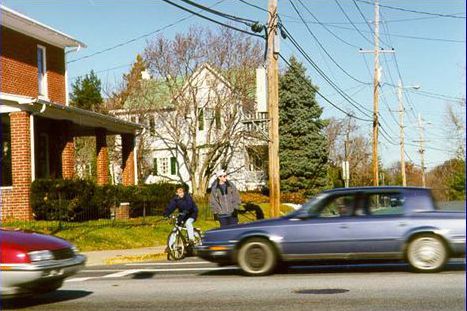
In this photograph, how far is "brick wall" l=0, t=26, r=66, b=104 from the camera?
2380 cm

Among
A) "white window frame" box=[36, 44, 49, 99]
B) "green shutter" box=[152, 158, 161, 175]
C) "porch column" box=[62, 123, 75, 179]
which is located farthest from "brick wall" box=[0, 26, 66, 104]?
"green shutter" box=[152, 158, 161, 175]

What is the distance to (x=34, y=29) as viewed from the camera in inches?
987

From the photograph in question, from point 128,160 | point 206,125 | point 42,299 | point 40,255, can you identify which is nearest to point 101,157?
point 128,160

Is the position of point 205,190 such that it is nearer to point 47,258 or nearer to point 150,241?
point 150,241

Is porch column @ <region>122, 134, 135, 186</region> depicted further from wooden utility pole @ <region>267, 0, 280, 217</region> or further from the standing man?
the standing man

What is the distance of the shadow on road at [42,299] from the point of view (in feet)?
29.1

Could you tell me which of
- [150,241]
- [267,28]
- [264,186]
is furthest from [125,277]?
[264,186]

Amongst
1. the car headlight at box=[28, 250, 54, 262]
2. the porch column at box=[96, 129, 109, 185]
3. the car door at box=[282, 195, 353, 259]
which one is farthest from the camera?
the porch column at box=[96, 129, 109, 185]

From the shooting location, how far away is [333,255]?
1114 cm

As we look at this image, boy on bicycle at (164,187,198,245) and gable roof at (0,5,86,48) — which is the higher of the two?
gable roof at (0,5,86,48)

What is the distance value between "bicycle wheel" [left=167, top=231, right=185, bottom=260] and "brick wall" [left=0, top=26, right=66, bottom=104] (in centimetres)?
1041

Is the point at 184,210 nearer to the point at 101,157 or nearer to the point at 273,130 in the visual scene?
the point at 273,130

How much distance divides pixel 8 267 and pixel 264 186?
42570 mm

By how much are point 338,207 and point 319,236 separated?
0.61m
